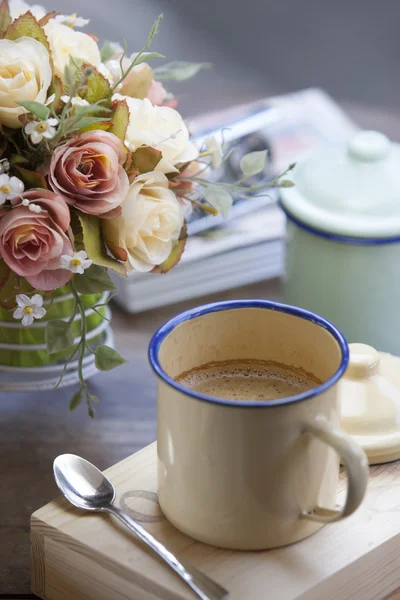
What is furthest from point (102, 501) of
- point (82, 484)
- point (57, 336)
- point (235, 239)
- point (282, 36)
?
point (282, 36)

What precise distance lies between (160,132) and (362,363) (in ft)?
0.79

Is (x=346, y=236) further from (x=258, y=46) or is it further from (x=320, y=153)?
(x=258, y=46)

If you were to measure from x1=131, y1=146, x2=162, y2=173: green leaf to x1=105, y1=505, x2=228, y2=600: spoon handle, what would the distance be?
10.2 inches

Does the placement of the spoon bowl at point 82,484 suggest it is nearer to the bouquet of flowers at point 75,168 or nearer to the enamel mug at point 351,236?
the bouquet of flowers at point 75,168

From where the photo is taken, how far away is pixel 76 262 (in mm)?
648

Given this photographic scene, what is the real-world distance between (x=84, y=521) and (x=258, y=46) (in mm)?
1363

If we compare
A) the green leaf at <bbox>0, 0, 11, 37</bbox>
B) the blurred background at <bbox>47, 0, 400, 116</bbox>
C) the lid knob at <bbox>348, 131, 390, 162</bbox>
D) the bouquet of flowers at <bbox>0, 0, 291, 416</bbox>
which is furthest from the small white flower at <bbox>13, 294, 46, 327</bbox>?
the blurred background at <bbox>47, 0, 400, 116</bbox>

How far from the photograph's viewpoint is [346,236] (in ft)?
2.72

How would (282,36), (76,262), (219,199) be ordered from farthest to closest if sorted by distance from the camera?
(282,36) < (219,199) < (76,262)

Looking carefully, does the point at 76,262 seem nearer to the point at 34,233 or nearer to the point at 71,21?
the point at 34,233

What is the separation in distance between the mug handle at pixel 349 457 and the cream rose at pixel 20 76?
297 mm

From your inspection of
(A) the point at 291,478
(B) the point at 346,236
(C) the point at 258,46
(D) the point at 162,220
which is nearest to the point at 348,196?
(B) the point at 346,236

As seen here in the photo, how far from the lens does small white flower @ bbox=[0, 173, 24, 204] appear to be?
633 mm

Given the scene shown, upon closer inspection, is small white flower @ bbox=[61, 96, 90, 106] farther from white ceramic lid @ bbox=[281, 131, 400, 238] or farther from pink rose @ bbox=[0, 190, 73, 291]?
white ceramic lid @ bbox=[281, 131, 400, 238]
